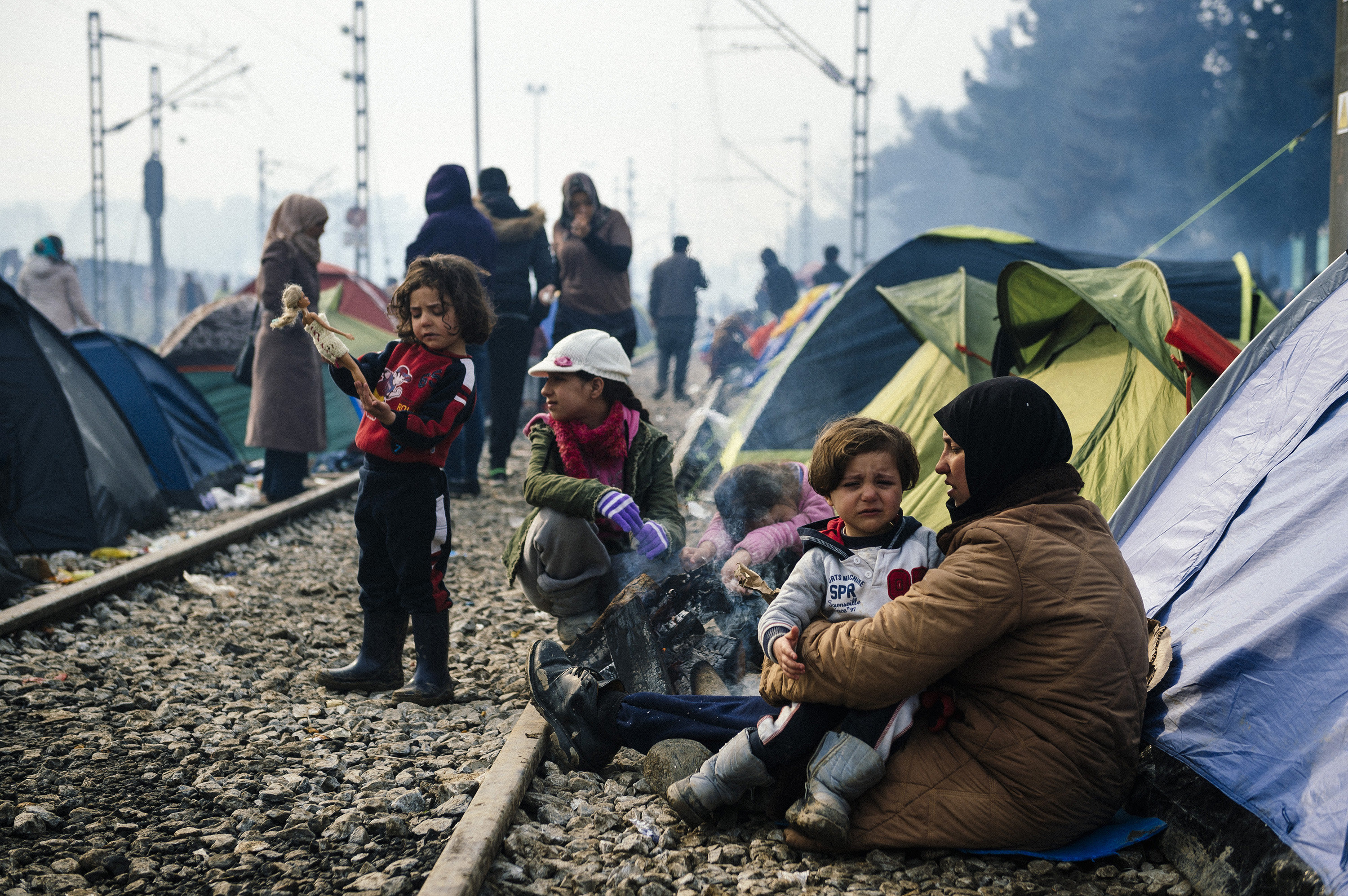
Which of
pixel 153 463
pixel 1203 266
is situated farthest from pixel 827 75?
pixel 153 463

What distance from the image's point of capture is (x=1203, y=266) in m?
7.02

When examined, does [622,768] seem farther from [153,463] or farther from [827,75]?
[827,75]

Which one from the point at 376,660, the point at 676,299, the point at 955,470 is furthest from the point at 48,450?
the point at 676,299

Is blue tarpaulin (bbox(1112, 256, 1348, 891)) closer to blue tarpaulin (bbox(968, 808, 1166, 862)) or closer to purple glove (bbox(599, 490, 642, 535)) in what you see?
blue tarpaulin (bbox(968, 808, 1166, 862))

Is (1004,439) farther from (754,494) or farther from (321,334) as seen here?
(321,334)

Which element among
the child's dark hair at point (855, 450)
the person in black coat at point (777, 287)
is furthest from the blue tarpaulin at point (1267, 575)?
the person in black coat at point (777, 287)

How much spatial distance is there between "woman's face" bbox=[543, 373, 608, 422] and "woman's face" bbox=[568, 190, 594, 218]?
3.97 m

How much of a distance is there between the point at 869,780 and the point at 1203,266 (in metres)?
6.03

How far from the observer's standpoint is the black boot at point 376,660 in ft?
11.7

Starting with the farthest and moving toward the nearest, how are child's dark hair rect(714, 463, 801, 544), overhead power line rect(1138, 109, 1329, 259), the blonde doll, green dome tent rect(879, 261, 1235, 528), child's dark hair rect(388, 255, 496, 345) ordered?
overhead power line rect(1138, 109, 1329, 259) < green dome tent rect(879, 261, 1235, 528) < child's dark hair rect(714, 463, 801, 544) < child's dark hair rect(388, 255, 496, 345) < the blonde doll

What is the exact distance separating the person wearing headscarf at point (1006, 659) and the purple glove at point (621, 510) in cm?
100

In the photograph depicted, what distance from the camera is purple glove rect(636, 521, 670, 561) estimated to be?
3.30 metres

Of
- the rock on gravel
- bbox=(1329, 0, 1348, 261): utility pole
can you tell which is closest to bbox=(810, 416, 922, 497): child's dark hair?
the rock on gravel

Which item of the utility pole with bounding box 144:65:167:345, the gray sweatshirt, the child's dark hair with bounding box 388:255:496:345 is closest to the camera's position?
the gray sweatshirt
